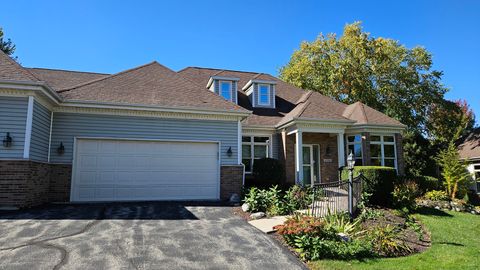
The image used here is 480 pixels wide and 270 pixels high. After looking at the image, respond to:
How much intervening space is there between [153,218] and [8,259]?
142 inches

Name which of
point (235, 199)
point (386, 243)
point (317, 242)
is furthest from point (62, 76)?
point (386, 243)

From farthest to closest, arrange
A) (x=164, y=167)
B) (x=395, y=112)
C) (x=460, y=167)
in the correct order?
(x=395, y=112)
(x=460, y=167)
(x=164, y=167)

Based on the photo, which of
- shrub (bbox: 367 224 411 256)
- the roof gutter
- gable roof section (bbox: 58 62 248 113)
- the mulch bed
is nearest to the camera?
shrub (bbox: 367 224 411 256)

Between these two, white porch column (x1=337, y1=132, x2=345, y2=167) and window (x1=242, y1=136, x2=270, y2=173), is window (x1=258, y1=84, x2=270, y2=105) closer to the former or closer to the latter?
window (x1=242, y1=136, x2=270, y2=173)

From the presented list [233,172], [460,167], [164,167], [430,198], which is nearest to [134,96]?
[164,167]

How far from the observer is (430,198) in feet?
46.1

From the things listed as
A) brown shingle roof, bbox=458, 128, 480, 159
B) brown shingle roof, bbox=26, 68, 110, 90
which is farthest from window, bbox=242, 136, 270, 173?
brown shingle roof, bbox=458, 128, 480, 159

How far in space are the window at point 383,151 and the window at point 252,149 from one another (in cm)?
513

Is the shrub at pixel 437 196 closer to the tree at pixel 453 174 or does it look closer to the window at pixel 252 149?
the tree at pixel 453 174

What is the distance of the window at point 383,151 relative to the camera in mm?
15672

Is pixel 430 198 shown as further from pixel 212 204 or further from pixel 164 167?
pixel 164 167

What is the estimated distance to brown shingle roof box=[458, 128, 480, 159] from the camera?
20656 mm

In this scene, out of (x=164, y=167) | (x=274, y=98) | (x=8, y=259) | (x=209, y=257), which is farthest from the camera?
(x=274, y=98)

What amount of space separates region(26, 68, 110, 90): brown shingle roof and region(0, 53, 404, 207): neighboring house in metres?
0.12
